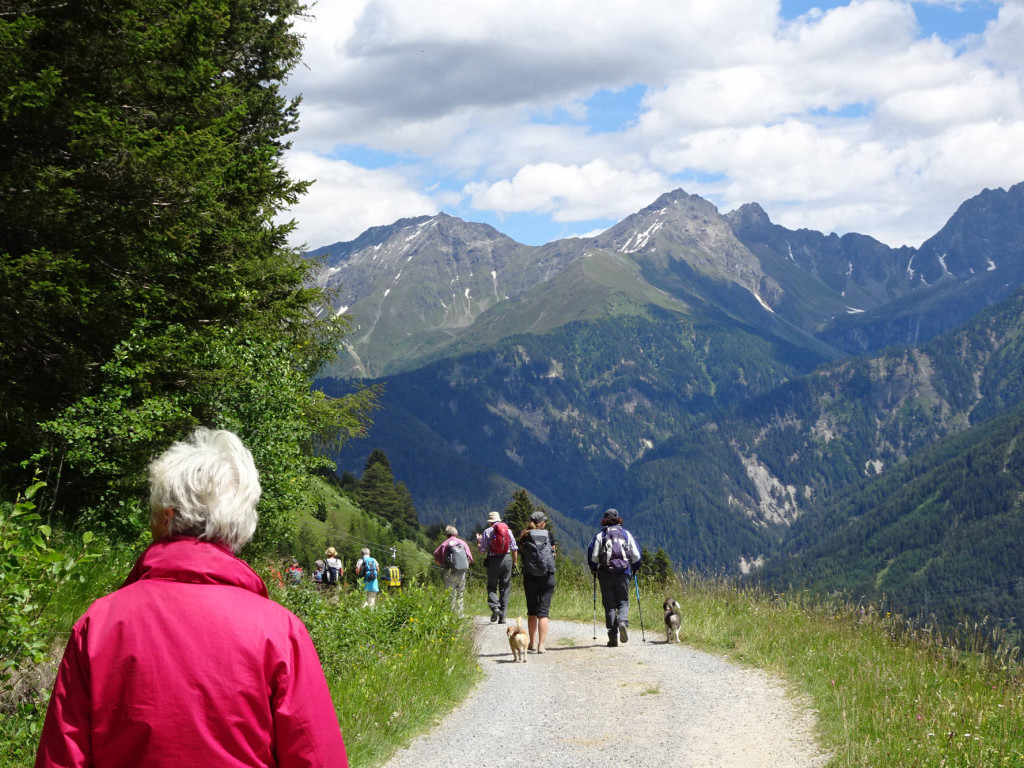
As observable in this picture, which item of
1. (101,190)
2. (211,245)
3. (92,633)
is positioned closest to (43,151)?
(101,190)

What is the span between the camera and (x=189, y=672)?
103 inches

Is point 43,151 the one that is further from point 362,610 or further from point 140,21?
point 362,610

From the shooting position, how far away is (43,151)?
10836 millimetres

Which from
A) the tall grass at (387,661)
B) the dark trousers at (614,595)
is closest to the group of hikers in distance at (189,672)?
the tall grass at (387,661)

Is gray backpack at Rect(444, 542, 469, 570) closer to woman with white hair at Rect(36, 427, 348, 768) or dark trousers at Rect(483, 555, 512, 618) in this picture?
dark trousers at Rect(483, 555, 512, 618)

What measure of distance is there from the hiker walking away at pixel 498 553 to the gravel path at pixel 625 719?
3.33 m

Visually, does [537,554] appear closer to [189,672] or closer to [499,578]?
[499,578]

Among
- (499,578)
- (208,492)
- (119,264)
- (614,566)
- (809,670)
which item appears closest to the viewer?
(208,492)

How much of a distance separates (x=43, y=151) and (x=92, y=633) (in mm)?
9974

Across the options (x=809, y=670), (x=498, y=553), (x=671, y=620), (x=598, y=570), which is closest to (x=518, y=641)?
(x=598, y=570)

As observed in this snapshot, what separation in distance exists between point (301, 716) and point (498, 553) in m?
14.0

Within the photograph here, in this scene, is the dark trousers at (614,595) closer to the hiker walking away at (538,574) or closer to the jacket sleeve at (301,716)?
the hiker walking away at (538,574)

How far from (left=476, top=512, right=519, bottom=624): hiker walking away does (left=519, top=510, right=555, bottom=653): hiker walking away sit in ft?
4.35

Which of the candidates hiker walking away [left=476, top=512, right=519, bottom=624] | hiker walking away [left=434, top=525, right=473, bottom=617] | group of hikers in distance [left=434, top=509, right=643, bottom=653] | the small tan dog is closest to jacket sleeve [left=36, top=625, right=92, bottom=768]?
the small tan dog
